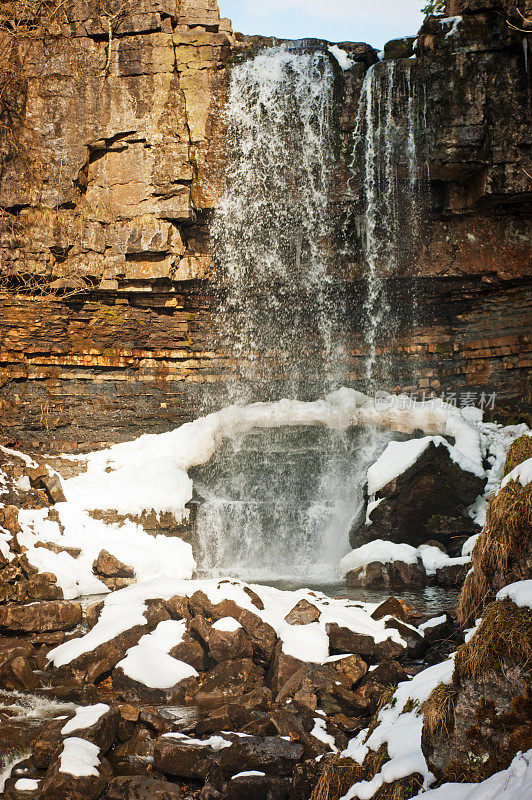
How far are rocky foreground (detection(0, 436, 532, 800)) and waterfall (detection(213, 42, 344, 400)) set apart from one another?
7.47 m

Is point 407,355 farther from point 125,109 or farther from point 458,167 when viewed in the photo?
point 125,109

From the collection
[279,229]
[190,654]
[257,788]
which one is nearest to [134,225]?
[279,229]

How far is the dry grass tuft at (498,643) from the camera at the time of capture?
8.61 feet

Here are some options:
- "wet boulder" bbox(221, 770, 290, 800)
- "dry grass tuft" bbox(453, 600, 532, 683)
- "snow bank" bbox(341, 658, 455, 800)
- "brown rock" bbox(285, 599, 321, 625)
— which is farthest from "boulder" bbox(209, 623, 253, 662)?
"dry grass tuft" bbox(453, 600, 532, 683)

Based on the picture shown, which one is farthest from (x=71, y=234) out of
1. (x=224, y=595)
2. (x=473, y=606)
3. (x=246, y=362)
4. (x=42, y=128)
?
(x=473, y=606)

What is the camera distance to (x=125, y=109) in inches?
520

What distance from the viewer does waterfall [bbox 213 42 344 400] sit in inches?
525

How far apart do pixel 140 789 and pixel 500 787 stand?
2.63 meters

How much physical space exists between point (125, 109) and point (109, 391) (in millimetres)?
5913

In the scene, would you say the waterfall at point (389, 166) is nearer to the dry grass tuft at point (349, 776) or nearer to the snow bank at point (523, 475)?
the snow bank at point (523, 475)

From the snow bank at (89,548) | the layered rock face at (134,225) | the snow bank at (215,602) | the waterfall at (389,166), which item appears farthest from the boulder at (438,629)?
the waterfall at (389,166)

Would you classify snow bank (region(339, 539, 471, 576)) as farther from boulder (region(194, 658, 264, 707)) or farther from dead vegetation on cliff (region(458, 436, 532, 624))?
dead vegetation on cliff (region(458, 436, 532, 624))

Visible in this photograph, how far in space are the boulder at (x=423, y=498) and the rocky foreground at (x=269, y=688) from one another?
9.47ft

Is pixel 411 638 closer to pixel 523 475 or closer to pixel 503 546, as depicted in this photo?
pixel 503 546
